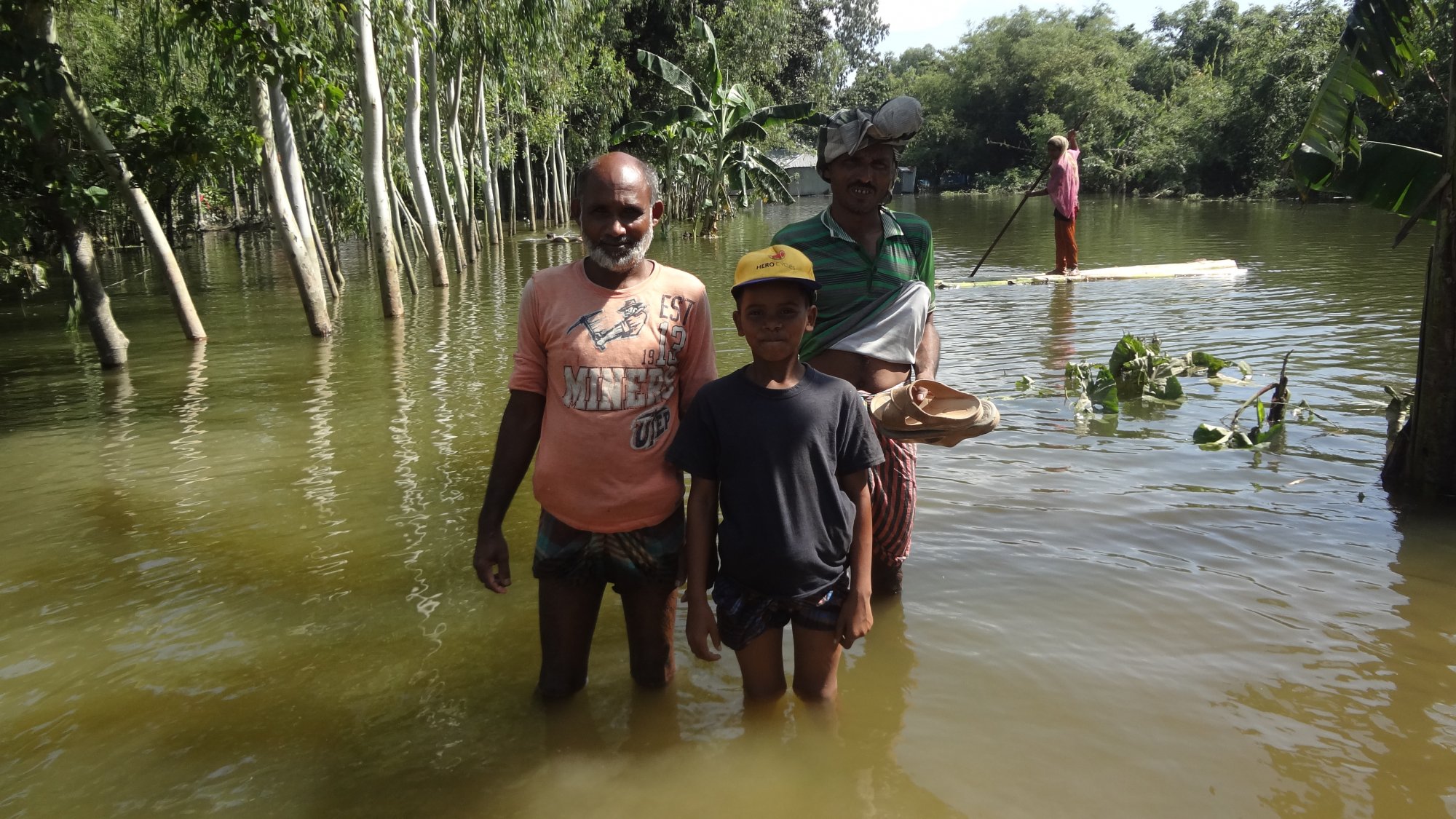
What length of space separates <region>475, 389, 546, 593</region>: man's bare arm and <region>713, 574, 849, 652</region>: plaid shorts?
2.29 feet

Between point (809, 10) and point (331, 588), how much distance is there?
141ft

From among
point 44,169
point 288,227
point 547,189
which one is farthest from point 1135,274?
point 547,189

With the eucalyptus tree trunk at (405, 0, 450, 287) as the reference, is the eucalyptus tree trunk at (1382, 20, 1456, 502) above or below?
below

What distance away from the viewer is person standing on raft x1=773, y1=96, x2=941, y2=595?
11.6ft

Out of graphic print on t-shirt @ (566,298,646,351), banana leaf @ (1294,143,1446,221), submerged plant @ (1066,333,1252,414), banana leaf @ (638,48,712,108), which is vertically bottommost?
submerged plant @ (1066,333,1252,414)

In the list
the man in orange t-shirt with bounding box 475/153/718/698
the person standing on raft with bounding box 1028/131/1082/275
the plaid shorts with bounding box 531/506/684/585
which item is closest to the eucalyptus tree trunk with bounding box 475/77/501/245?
the person standing on raft with bounding box 1028/131/1082/275

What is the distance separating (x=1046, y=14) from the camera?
82.2 metres

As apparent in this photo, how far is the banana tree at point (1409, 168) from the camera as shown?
5.26m

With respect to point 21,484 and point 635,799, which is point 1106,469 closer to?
point 635,799

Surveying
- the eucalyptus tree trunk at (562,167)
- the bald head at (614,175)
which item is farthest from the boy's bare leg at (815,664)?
the eucalyptus tree trunk at (562,167)

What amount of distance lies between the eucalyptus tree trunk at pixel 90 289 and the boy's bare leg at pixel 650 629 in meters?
9.50

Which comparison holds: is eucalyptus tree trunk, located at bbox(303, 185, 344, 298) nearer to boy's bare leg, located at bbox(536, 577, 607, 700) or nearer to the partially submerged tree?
the partially submerged tree

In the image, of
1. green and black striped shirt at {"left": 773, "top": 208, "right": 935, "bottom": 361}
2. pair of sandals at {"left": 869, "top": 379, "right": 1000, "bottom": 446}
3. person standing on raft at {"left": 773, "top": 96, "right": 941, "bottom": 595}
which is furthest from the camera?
green and black striped shirt at {"left": 773, "top": 208, "right": 935, "bottom": 361}

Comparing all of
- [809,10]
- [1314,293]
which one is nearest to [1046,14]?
[809,10]
